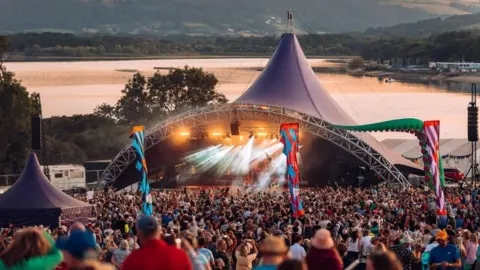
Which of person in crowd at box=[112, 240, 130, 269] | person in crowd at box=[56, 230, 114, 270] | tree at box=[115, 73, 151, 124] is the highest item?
tree at box=[115, 73, 151, 124]

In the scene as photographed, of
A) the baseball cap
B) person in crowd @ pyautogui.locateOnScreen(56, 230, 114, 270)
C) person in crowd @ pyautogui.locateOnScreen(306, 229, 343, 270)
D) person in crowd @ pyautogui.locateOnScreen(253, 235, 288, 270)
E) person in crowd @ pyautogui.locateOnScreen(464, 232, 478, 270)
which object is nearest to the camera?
person in crowd @ pyautogui.locateOnScreen(56, 230, 114, 270)

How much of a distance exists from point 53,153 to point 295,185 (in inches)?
1342

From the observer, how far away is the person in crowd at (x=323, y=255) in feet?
27.3

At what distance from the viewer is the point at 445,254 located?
12234mm

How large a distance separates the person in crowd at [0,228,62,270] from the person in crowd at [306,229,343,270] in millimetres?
1948

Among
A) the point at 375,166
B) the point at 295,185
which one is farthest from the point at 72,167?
the point at 295,185

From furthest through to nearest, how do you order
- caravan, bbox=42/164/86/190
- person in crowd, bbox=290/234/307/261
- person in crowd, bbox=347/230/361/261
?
1. caravan, bbox=42/164/86/190
2. person in crowd, bbox=347/230/361/261
3. person in crowd, bbox=290/234/307/261

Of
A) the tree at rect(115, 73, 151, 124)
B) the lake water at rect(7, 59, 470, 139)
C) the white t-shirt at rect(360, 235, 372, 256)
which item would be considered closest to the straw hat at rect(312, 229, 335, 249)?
the white t-shirt at rect(360, 235, 372, 256)

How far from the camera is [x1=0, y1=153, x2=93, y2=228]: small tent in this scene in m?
22.0

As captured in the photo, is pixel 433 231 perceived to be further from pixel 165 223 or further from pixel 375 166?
pixel 375 166

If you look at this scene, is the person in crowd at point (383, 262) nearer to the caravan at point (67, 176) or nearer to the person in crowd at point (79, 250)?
the person in crowd at point (79, 250)

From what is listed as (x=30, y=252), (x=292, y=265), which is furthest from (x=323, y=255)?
(x=30, y=252)

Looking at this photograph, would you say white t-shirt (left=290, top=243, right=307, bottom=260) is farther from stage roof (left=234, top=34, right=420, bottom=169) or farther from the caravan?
the caravan

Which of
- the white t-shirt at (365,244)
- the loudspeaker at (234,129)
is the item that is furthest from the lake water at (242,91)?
the white t-shirt at (365,244)
